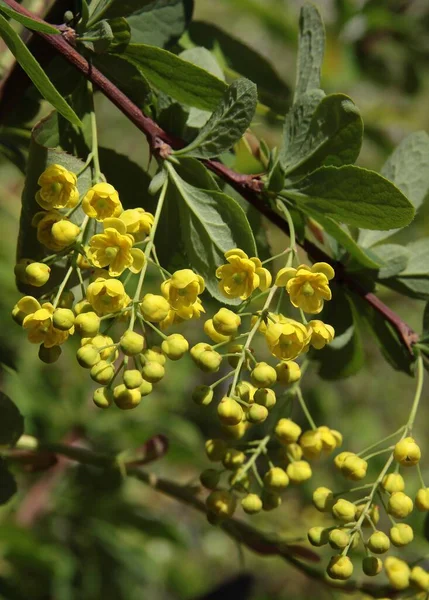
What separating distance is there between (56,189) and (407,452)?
50cm

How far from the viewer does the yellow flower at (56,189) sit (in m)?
0.78

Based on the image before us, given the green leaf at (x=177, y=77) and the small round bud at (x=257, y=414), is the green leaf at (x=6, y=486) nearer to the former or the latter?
the small round bud at (x=257, y=414)

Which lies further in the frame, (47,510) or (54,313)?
(47,510)

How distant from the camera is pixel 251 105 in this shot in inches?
31.0

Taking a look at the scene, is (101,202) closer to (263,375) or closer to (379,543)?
(263,375)

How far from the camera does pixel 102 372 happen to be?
0.76 m

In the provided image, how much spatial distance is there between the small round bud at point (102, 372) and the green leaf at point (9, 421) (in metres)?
0.25

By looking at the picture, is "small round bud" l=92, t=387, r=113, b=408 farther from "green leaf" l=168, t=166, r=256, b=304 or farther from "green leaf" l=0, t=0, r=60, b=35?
"green leaf" l=0, t=0, r=60, b=35

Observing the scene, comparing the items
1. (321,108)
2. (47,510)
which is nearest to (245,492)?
(321,108)

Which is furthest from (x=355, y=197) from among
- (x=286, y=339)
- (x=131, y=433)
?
(x=131, y=433)

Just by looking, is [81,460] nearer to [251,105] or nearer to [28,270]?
[28,270]

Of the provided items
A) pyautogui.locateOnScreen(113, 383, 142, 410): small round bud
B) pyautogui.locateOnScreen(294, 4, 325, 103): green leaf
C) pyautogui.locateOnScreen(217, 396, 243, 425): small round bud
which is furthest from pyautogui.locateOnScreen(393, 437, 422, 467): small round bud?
pyautogui.locateOnScreen(294, 4, 325, 103): green leaf

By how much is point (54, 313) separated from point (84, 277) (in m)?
0.17

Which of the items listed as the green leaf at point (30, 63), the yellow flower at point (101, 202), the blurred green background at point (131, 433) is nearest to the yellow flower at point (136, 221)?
the yellow flower at point (101, 202)
